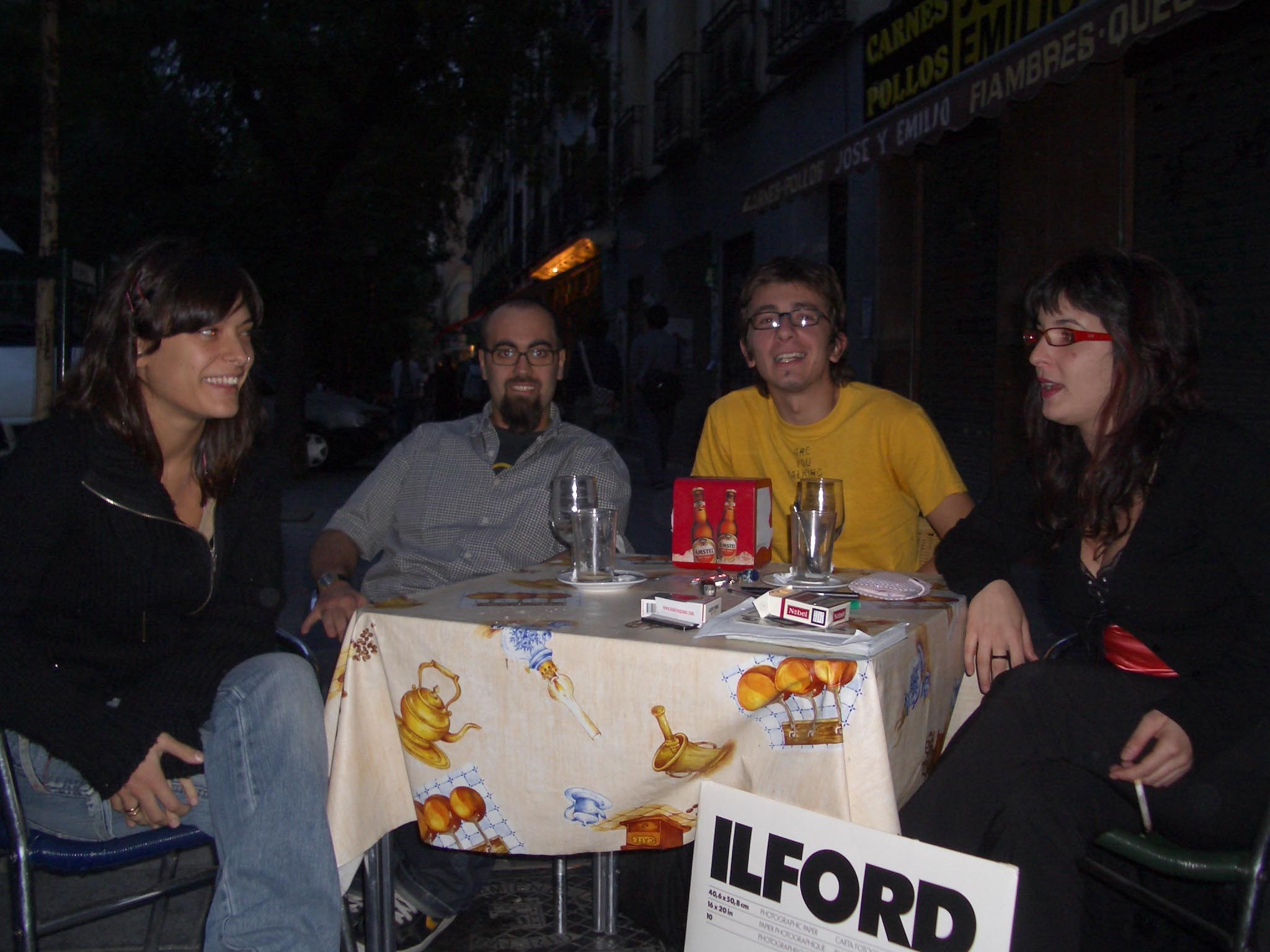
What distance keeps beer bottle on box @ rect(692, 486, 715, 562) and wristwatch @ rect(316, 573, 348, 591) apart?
83cm

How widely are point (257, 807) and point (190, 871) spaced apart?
1.52 metres

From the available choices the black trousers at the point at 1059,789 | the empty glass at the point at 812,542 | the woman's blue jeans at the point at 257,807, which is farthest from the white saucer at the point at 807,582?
the woman's blue jeans at the point at 257,807

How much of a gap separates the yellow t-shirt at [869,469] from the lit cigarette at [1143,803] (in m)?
0.98

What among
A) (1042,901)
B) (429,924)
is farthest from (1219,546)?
(429,924)

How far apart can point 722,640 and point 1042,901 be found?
68 centimetres

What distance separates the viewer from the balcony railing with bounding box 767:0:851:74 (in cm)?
952

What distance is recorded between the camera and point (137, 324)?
2.10 metres

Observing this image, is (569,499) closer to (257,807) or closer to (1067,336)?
(257,807)

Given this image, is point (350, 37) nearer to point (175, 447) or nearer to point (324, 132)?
point (324, 132)

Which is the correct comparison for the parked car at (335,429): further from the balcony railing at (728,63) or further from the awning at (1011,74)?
the awning at (1011,74)

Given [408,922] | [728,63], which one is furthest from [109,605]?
[728,63]

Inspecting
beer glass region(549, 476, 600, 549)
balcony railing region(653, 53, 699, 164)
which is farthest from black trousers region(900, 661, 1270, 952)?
balcony railing region(653, 53, 699, 164)

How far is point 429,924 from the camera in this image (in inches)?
100

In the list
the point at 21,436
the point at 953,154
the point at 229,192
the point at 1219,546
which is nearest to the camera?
the point at 1219,546
